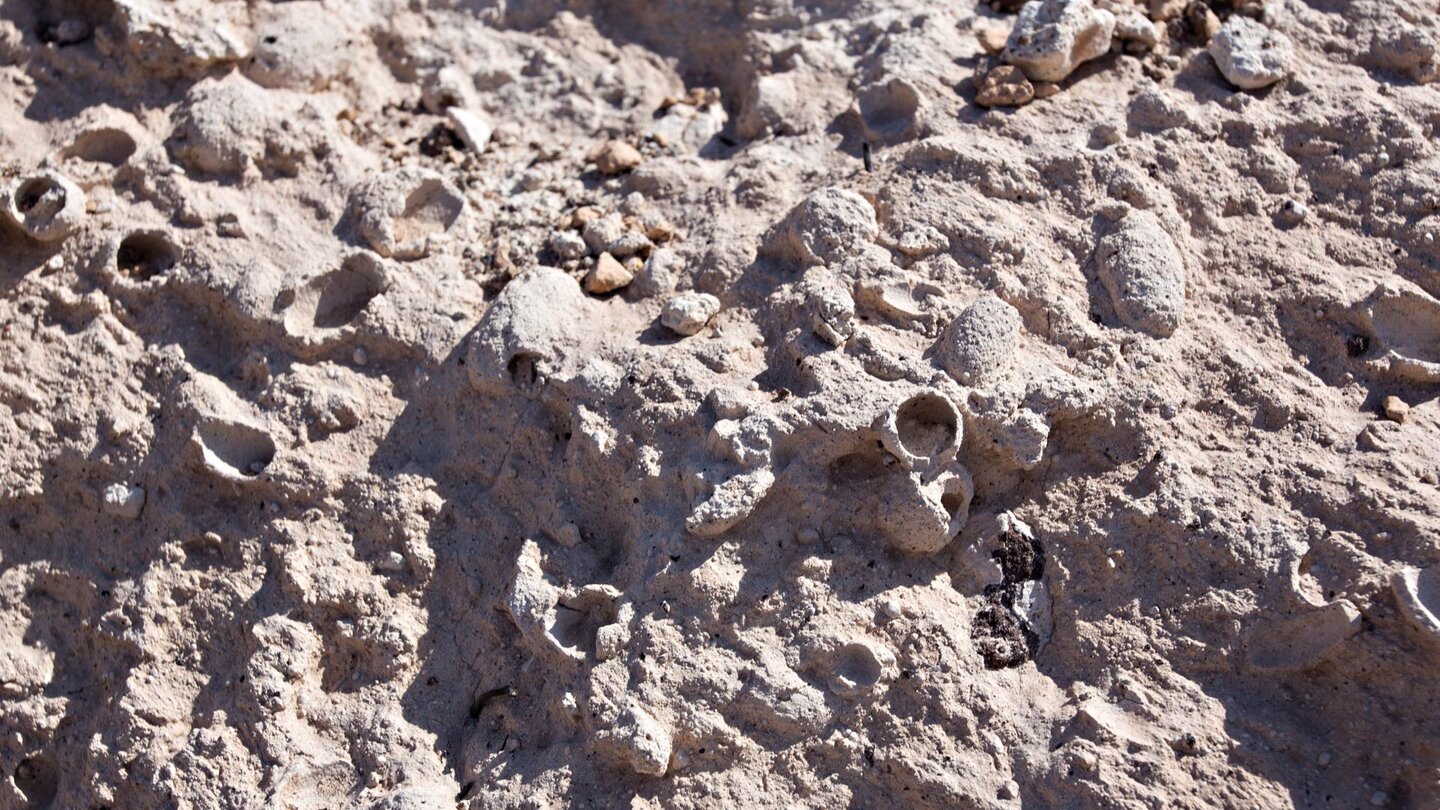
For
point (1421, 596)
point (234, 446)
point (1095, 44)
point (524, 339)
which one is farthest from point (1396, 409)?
point (234, 446)

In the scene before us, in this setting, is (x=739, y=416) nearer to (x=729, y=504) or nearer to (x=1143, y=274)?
(x=729, y=504)

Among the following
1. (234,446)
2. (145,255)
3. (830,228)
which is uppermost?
(830,228)

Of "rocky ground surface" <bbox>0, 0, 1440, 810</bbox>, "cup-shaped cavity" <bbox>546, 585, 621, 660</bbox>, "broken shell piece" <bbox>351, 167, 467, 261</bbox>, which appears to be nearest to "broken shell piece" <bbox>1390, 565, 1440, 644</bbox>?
"rocky ground surface" <bbox>0, 0, 1440, 810</bbox>

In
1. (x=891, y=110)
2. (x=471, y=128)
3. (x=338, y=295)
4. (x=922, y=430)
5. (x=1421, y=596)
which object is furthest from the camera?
(x=471, y=128)

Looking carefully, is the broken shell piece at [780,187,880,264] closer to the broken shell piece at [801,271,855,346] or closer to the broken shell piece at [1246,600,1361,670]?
the broken shell piece at [801,271,855,346]

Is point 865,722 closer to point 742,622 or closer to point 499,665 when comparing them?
point 742,622

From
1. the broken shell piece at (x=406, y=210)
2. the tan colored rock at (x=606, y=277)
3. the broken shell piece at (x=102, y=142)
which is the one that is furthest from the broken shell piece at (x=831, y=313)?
the broken shell piece at (x=102, y=142)

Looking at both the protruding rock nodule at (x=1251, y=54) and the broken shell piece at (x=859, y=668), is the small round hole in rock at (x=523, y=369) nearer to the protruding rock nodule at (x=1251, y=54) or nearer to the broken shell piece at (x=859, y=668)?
the broken shell piece at (x=859, y=668)

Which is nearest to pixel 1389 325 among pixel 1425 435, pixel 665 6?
pixel 1425 435
